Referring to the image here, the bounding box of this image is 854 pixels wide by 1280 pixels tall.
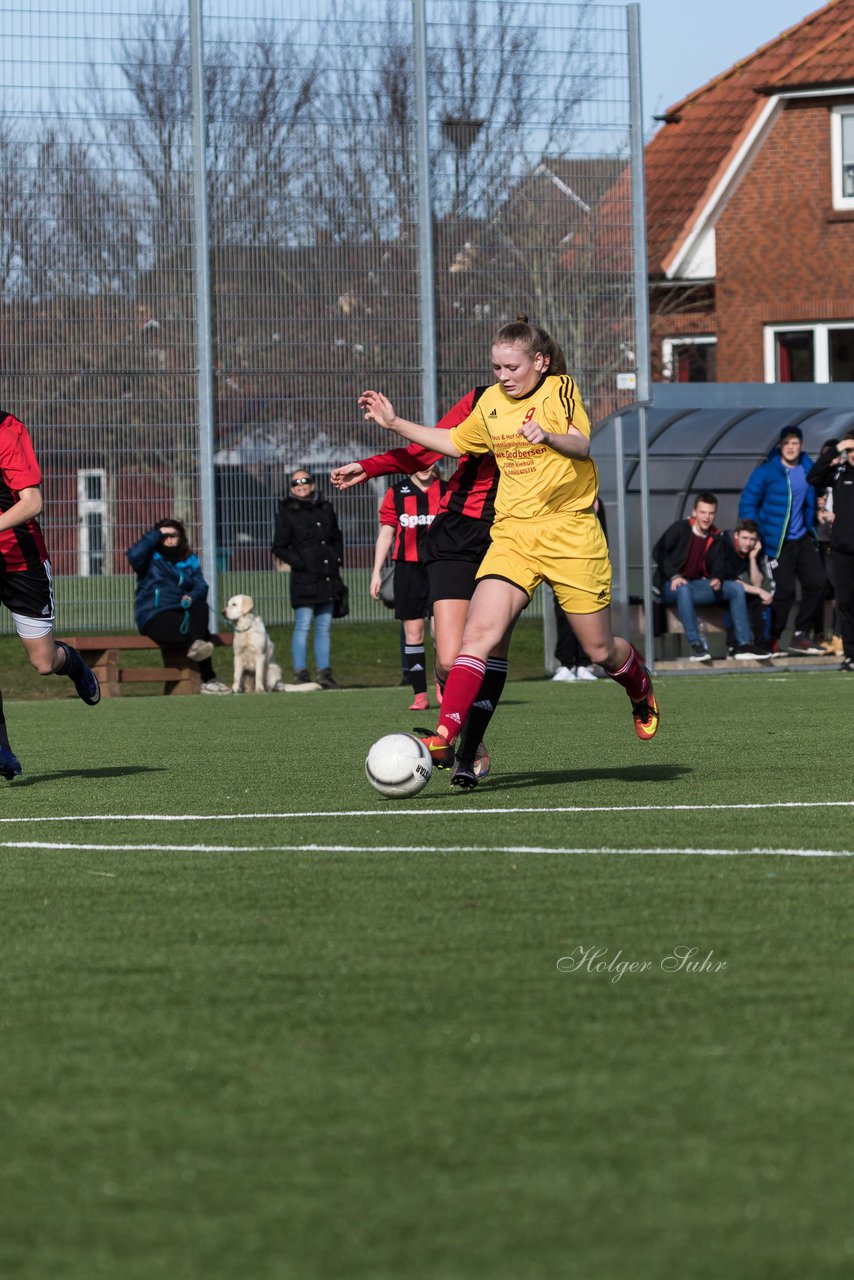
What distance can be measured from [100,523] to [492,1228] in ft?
69.7

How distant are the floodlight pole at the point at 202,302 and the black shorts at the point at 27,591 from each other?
1385 cm

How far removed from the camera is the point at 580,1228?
9.53 ft

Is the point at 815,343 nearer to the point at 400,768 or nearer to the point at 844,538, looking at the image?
the point at 844,538

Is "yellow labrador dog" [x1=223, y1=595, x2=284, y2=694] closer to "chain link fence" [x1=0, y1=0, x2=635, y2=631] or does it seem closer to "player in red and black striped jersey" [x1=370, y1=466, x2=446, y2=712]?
"player in red and black striped jersey" [x1=370, y1=466, x2=446, y2=712]

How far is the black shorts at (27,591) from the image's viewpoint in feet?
32.0

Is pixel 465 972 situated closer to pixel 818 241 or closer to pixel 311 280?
pixel 311 280

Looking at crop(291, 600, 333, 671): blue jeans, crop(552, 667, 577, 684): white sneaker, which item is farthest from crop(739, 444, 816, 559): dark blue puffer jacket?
crop(291, 600, 333, 671): blue jeans

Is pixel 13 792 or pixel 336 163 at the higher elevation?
pixel 336 163

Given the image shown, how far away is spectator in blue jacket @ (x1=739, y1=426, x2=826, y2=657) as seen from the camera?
21.1 m

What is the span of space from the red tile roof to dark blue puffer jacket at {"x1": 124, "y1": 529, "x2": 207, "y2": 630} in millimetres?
21694

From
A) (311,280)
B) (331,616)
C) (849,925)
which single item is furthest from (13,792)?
(311,280)

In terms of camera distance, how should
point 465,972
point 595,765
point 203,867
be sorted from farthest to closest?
point 595,765 → point 203,867 → point 465,972

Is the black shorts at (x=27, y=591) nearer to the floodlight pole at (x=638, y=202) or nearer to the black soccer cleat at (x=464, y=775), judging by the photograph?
the black soccer cleat at (x=464, y=775)

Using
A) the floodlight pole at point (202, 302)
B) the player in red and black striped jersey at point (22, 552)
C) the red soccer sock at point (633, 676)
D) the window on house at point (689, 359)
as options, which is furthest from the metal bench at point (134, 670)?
the window on house at point (689, 359)
